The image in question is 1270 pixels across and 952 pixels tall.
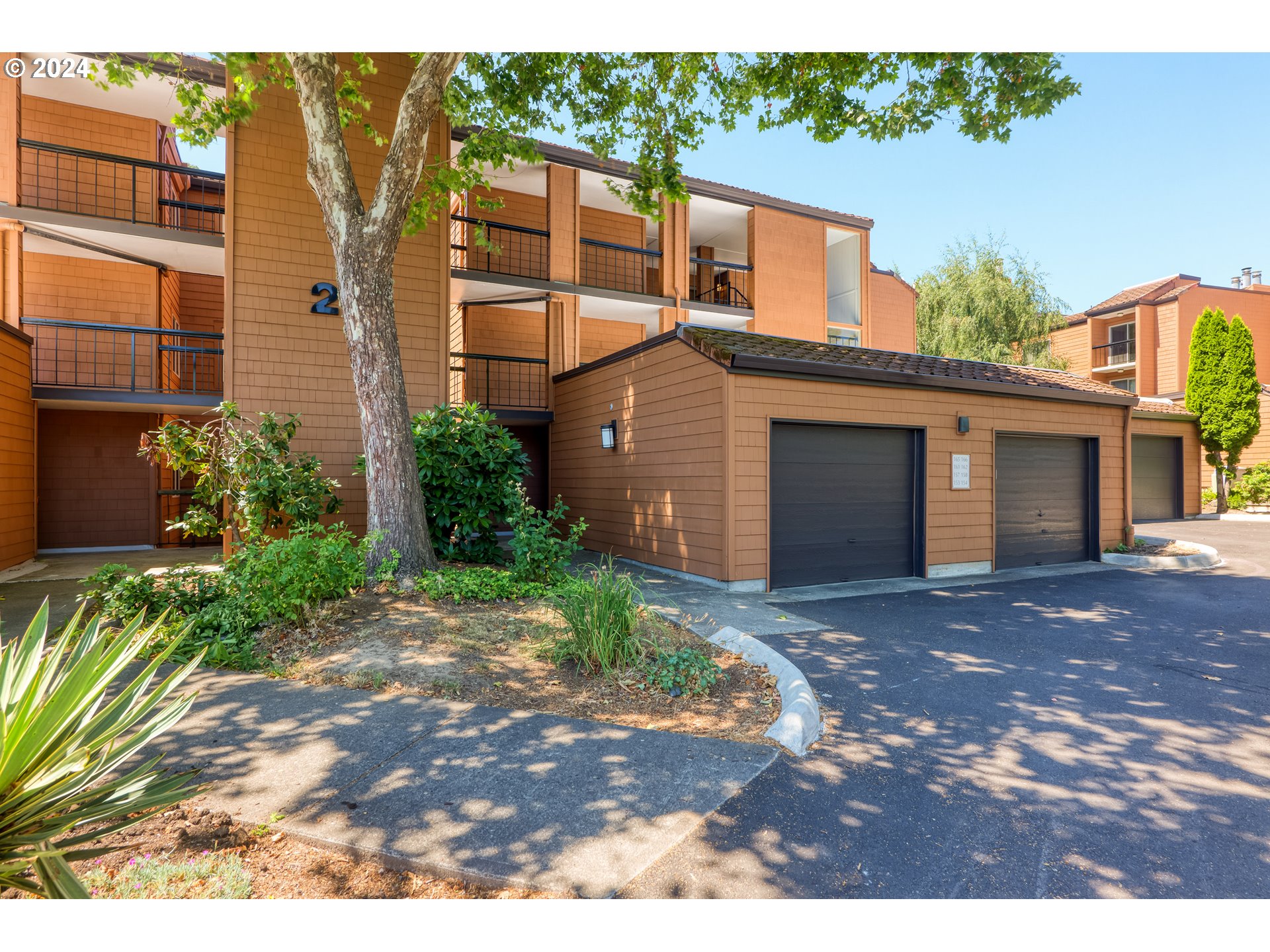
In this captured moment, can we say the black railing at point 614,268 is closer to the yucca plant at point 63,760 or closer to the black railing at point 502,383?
the black railing at point 502,383

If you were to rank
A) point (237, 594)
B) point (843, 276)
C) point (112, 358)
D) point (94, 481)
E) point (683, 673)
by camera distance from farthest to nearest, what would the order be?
point (843, 276) → point (94, 481) → point (112, 358) → point (237, 594) → point (683, 673)

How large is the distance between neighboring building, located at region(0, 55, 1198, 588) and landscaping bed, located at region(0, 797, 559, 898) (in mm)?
5383

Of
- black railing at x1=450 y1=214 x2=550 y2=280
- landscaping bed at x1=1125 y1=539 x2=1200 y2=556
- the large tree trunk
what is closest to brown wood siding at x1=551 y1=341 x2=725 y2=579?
black railing at x1=450 y1=214 x2=550 y2=280

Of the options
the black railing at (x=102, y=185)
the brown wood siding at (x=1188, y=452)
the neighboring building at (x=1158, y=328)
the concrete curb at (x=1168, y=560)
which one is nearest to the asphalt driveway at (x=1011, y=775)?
the concrete curb at (x=1168, y=560)

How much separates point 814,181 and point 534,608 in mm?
11500

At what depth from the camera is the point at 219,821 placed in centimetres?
240

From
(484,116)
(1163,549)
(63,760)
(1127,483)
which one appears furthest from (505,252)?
(1163,549)

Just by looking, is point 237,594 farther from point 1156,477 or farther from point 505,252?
point 1156,477

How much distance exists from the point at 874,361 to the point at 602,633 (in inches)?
255

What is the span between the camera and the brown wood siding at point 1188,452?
682 inches

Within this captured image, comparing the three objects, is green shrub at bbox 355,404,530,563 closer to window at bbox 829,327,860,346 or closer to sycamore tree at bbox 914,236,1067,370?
window at bbox 829,327,860,346

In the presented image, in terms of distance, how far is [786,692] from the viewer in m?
3.84

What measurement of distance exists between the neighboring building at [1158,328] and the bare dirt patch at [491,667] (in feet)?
87.4
